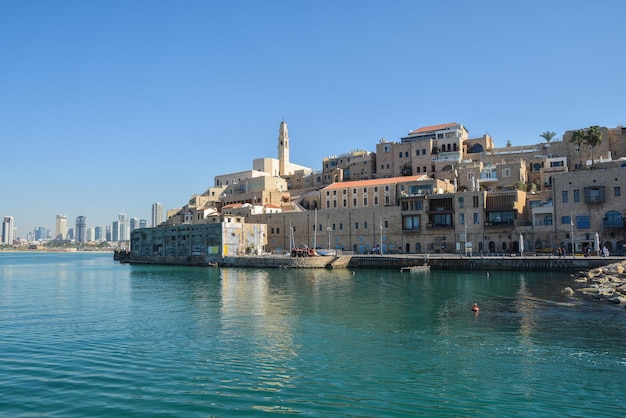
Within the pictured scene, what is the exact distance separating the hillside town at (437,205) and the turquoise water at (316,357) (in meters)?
32.6

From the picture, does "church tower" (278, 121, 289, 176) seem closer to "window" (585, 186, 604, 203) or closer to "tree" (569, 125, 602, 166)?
"tree" (569, 125, 602, 166)

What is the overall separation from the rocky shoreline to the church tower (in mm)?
88399

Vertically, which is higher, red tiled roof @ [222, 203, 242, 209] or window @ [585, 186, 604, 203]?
red tiled roof @ [222, 203, 242, 209]

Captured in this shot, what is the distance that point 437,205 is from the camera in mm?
76875

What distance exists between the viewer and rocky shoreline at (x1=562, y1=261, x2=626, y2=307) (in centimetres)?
3406

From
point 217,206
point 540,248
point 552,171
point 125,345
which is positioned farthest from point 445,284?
point 217,206

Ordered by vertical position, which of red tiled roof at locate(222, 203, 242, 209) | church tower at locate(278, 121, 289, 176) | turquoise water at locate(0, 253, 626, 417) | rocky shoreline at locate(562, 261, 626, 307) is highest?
church tower at locate(278, 121, 289, 176)

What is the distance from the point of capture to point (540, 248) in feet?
219

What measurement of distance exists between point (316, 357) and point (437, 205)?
61045 mm

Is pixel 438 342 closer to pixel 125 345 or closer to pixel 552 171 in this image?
pixel 125 345

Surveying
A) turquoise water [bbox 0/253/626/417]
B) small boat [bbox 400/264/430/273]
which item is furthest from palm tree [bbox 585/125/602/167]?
turquoise water [bbox 0/253/626/417]

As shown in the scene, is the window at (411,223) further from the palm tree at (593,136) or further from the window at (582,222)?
the palm tree at (593,136)

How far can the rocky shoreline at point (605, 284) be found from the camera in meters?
34.1

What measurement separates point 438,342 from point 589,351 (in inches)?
230
